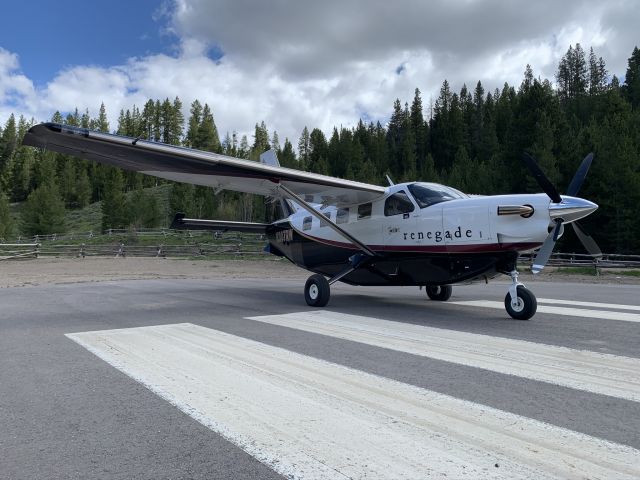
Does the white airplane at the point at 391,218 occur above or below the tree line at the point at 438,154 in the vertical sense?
below

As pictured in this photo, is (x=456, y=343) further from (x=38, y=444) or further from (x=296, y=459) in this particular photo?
(x=38, y=444)

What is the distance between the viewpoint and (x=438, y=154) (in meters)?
106

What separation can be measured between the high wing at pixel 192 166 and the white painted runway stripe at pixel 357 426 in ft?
14.0

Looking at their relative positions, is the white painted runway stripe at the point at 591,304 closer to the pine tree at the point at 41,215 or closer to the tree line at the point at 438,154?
the tree line at the point at 438,154

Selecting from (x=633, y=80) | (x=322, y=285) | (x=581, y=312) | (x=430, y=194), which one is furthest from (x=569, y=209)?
(x=633, y=80)

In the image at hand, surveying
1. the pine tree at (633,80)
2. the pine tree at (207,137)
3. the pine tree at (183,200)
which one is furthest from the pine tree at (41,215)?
the pine tree at (633,80)

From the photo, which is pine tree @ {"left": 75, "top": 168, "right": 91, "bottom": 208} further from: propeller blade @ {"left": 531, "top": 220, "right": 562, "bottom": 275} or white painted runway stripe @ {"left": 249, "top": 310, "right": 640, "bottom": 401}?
propeller blade @ {"left": 531, "top": 220, "right": 562, "bottom": 275}

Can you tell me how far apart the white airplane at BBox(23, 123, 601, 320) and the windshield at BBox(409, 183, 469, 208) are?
2 cm

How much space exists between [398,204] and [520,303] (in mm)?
3335

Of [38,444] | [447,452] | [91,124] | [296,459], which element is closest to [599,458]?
[447,452]

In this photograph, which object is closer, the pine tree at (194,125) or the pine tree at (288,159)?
the pine tree at (288,159)

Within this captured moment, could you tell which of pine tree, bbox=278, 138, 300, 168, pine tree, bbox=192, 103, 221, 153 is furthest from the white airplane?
pine tree, bbox=192, 103, 221, 153

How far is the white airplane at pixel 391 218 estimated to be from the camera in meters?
7.50

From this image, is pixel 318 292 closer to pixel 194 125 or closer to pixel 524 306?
pixel 524 306
